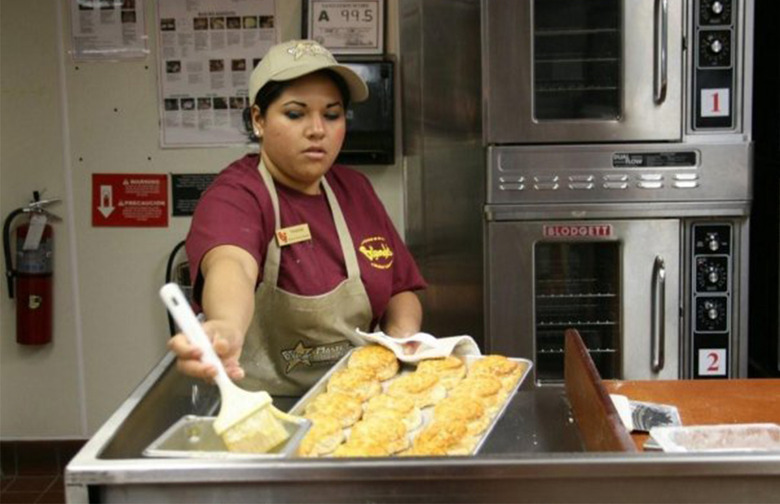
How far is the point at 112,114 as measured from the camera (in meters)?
3.83

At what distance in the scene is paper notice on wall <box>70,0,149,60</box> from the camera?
3.77 metres

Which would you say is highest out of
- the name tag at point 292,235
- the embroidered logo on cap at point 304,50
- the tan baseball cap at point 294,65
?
the embroidered logo on cap at point 304,50

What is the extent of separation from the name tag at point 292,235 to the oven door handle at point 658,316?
1.29 m

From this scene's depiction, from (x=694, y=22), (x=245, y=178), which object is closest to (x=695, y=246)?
(x=694, y=22)

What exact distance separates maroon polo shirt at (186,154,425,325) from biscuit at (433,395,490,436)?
543 millimetres

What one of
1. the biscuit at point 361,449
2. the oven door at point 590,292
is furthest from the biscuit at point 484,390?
the oven door at point 590,292

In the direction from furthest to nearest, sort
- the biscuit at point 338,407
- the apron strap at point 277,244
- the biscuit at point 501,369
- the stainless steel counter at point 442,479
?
the apron strap at point 277,244, the biscuit at point 501,369, the biscuit at point 338,407, the stainless steel counter at point 442,479

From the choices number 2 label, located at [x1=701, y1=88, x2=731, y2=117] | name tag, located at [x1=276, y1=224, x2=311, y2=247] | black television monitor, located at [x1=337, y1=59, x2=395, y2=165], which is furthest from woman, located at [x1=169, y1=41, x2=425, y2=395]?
black television monitor, located at [x1=337, y1=59, x2=395, y2=165]

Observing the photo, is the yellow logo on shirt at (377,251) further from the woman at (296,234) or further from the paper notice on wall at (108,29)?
the paper notice on wall at (108,29)

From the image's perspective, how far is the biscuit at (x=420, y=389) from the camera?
172 centimetres

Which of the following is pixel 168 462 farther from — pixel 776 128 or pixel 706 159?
pixel 776 128

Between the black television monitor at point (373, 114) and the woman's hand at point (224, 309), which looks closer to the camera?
the woman's hand at point (224, 309)

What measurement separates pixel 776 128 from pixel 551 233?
0.84 m

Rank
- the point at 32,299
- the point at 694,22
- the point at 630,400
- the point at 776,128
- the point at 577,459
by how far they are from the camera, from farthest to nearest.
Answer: the point at 32,299, the point at 776,128, the point at 694,22, the point at 630,400, the point at 577,459
